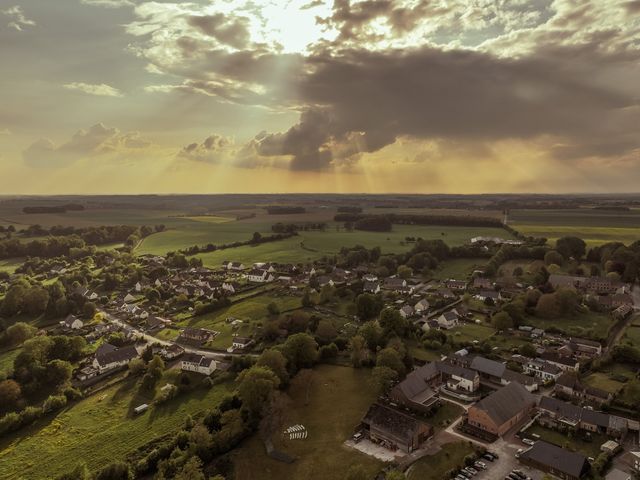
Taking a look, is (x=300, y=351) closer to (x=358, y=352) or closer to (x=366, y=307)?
(x=358, y=352)

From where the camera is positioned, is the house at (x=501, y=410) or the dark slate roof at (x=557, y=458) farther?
the house at (x=501, y=410)

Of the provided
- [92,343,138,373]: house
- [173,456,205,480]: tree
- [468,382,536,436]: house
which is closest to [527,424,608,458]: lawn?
[468,382,536,436]: house

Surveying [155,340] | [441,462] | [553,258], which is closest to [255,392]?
[441,462]

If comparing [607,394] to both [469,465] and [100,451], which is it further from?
[100,451]

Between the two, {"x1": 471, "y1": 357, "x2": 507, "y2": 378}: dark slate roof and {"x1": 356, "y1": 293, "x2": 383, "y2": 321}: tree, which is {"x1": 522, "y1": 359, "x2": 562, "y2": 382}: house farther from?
{"x1": 356, "y1": 293, "x2": 383, "y2": 321}: tree

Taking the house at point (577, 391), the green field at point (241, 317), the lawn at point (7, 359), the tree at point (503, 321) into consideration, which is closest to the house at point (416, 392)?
the house at point (577, 391)

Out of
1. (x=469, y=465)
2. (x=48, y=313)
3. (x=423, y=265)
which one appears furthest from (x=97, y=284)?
(x=469, y=465)

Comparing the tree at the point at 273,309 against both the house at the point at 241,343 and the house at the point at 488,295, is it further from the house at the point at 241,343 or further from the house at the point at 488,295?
the house at the point at 488,295
